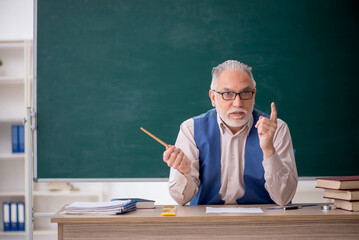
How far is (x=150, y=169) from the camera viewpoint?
121 inches

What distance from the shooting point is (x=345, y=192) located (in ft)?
5.86

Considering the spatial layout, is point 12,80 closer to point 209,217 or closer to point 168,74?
point 168,74

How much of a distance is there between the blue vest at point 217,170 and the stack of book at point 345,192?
437 millimetres

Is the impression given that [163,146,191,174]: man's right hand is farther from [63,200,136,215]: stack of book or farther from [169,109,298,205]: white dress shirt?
[63,200,136,215]: stack of book

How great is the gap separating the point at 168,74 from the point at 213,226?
1650 mm

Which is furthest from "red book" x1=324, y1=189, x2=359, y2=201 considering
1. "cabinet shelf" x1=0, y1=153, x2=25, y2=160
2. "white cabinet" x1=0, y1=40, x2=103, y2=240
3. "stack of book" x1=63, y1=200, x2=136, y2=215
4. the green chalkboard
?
"cabinet shelf" x1=0, y1=153, x2=25, y2=160

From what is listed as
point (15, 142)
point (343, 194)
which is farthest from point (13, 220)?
point (343, 194)

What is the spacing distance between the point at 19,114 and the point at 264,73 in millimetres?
3212

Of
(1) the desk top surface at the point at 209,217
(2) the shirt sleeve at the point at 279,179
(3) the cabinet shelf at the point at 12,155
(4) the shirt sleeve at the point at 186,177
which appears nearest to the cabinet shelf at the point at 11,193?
(3) the cabinet shelf at the point at 12,155

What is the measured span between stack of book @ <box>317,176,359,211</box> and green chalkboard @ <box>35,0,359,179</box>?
49.8 inches

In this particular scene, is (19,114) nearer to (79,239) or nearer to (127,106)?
(127,106)

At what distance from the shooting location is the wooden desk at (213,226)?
5.39 feet

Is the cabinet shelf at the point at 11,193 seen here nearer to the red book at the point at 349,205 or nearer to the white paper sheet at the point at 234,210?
the white paper sheet at the point at 234,210

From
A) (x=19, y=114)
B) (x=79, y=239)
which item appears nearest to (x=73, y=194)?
(x=19, y=114)
